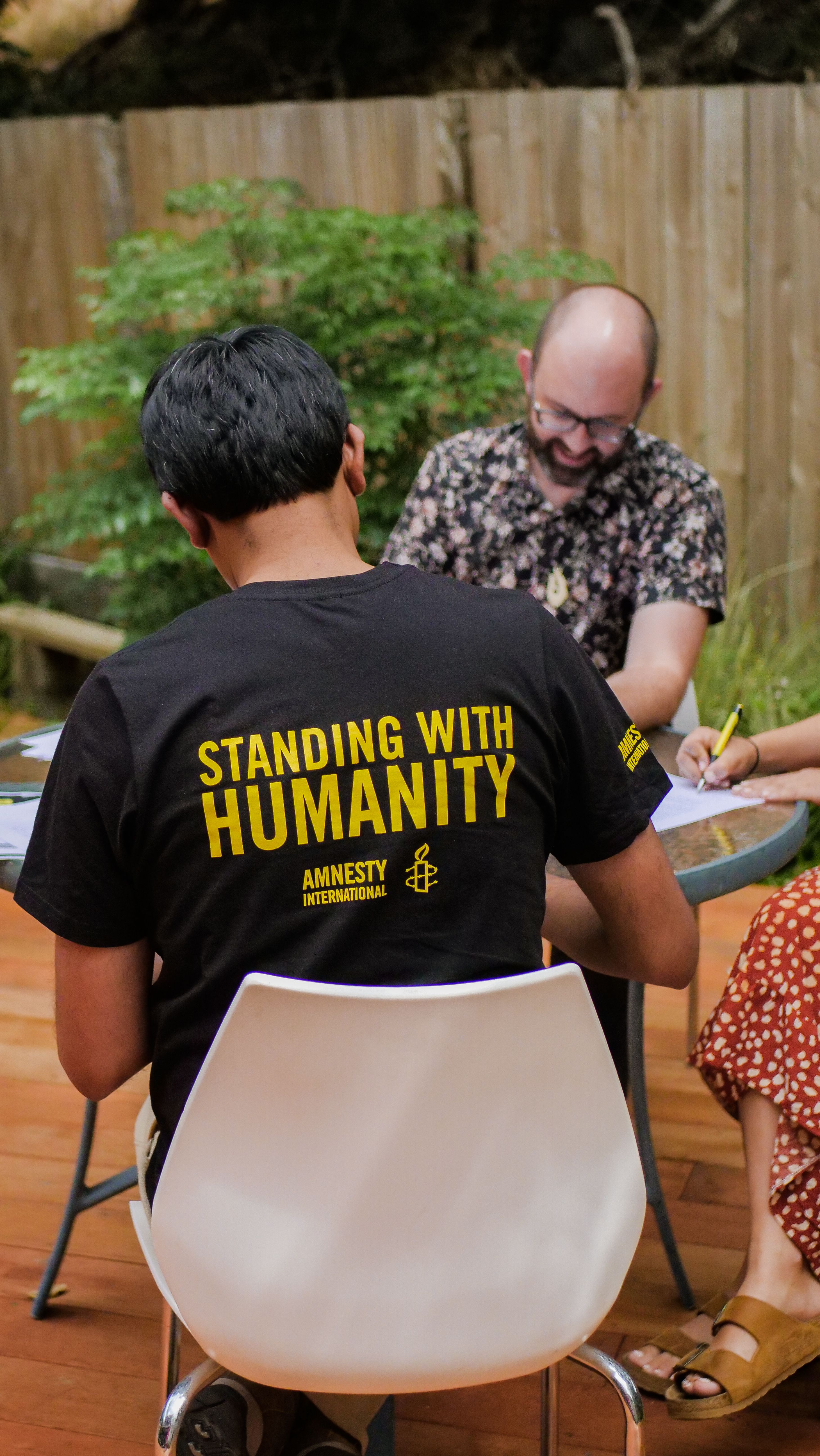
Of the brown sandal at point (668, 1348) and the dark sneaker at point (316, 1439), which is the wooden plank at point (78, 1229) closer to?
the brown sandal at point (668, 1348)

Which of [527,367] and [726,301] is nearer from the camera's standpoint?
[527,367]

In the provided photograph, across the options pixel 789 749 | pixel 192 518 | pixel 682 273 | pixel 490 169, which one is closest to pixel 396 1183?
pixel 192 518

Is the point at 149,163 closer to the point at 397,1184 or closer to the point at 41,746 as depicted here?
the point at 41,746

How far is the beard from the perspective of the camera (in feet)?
7.85

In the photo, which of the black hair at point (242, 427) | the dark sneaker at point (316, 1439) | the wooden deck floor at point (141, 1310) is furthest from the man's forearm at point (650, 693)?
the dark sneaker at point (316, 1439)

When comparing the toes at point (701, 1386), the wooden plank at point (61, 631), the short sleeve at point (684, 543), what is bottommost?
the wooden plank at point (61, 631)

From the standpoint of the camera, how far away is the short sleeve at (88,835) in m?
1.09

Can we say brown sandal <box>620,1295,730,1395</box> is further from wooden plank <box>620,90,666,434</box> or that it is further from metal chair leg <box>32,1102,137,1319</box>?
wooden plank <box>620,90,666,434</box>

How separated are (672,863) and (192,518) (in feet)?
2.26

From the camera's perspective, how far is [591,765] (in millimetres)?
1204

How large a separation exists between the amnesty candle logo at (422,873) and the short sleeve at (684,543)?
1360 mm

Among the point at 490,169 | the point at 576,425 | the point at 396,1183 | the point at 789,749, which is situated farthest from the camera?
the point at 490,169

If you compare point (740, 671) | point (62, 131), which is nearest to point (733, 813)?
point (740, 671)

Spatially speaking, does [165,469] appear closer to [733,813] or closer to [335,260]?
[733,813]
